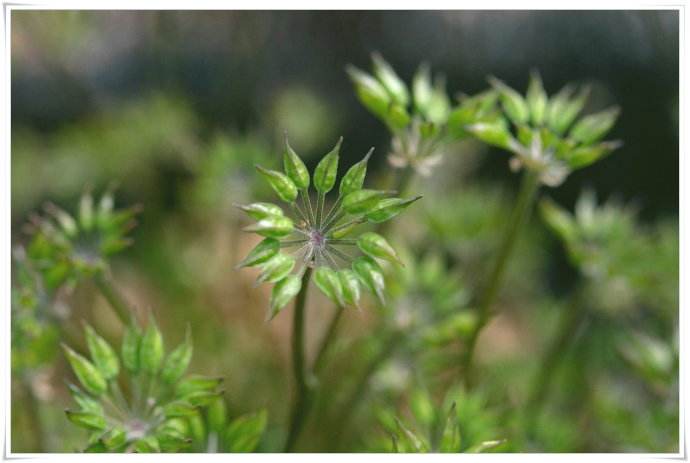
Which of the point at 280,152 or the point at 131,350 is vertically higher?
the point at 280,152

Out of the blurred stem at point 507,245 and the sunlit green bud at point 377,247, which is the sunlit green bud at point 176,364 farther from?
the blurred stem at point 507,245

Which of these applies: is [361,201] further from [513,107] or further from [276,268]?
[513,107]

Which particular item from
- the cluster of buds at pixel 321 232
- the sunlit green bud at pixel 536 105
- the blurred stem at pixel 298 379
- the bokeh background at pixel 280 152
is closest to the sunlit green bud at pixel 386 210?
the cluster of buds at pixel 321 232

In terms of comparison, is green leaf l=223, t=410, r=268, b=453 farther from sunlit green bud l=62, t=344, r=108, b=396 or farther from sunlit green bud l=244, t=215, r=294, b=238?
sunlit green bud l=244, t=215, r=294, b=238

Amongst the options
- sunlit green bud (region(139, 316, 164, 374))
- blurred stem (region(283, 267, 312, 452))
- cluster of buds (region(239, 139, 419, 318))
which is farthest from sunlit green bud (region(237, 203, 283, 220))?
sunlit green bud (region(139, 316, 164, 374))

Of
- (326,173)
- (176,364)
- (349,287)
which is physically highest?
(326,173)

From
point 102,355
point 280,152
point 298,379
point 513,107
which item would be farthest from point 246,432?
point 280,152

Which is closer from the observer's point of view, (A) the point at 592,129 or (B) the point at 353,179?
(B) the point at 353,179
